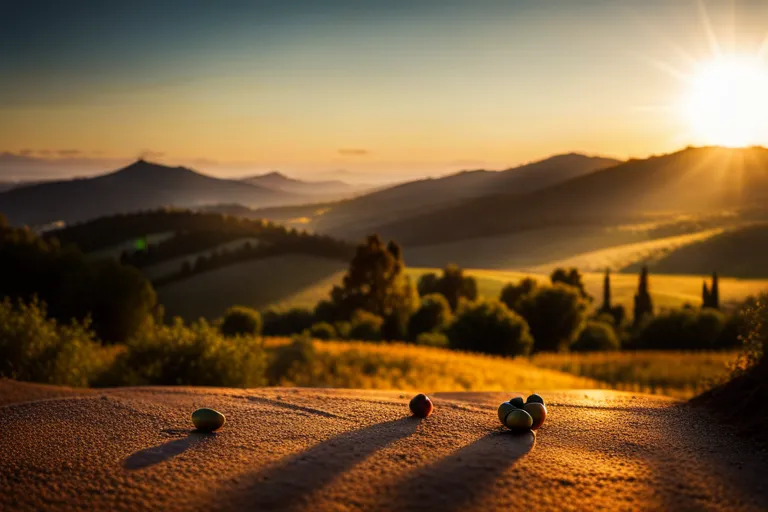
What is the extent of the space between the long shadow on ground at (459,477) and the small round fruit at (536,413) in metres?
0.80

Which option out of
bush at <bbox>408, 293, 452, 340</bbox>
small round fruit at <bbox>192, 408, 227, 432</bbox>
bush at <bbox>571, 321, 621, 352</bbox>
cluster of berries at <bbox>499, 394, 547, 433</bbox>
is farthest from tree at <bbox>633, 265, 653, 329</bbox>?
small round fruit at <bbox>192, 408, 227, 432</bbox>

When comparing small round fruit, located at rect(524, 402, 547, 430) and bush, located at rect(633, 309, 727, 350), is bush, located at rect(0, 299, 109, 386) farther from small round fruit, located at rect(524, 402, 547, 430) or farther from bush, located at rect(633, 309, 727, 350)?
bush, located at rect(633, 309, 727, 350)

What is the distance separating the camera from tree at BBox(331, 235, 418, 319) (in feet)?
236

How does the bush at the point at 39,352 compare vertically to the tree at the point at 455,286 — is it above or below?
above

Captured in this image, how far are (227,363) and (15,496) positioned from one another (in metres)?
10.5

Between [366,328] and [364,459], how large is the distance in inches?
2224

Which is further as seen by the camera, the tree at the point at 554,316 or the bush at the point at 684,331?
the bush at the point at 684,331

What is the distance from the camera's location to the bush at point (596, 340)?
205 feet

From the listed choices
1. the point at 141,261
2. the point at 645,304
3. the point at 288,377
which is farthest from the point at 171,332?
the point at 141,261

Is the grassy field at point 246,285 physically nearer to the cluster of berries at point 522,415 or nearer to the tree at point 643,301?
the tree at point 643,301

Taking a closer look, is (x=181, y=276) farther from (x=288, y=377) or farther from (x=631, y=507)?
(x=631, y=507)

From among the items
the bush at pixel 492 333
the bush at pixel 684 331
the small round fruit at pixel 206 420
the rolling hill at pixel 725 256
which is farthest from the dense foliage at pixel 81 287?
the rolling hill at pixel 725 256

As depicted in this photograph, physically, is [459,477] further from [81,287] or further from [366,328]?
[366,328]

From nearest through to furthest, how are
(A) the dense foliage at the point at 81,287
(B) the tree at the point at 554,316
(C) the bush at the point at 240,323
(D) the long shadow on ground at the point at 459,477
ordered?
(D) the long shadow on ground at the point at 459,477 < (A) the dense foliage at the point at 81,287 < (B) the tree at the point at 554,316 < (C) the bush at the point at 240,323
